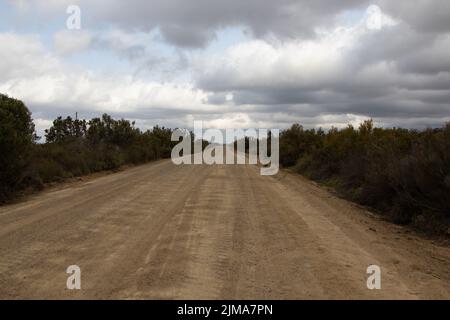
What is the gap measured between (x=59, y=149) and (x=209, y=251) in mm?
22695

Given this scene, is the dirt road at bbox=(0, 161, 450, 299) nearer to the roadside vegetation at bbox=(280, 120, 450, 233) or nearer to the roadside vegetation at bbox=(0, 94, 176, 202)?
the roadside vegetation at bbox=(280, 120, 450, 233)

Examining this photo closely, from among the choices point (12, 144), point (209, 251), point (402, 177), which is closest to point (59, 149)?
point (12, 144)

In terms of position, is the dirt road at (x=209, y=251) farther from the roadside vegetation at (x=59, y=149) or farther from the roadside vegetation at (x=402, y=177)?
the roadside vegetation at (x=59, y=149)

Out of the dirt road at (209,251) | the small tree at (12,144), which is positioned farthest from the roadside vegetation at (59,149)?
the dirt road at (209,251)

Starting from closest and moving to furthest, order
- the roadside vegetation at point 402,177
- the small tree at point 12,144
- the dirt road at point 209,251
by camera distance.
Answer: the dirt road at point 209,251 → the roadside vegetation at point 402,177 → the small tree at point 12,144

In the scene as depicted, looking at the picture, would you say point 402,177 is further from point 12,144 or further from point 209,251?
point 12,144

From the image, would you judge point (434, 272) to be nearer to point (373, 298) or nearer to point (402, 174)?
point (373, 298)

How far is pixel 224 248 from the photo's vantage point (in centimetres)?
897

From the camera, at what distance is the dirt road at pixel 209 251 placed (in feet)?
21.6

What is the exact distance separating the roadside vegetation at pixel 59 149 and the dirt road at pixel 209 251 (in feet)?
11.3

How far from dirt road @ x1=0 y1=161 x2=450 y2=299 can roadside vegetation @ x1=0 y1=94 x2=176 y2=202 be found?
3438 millimetres
